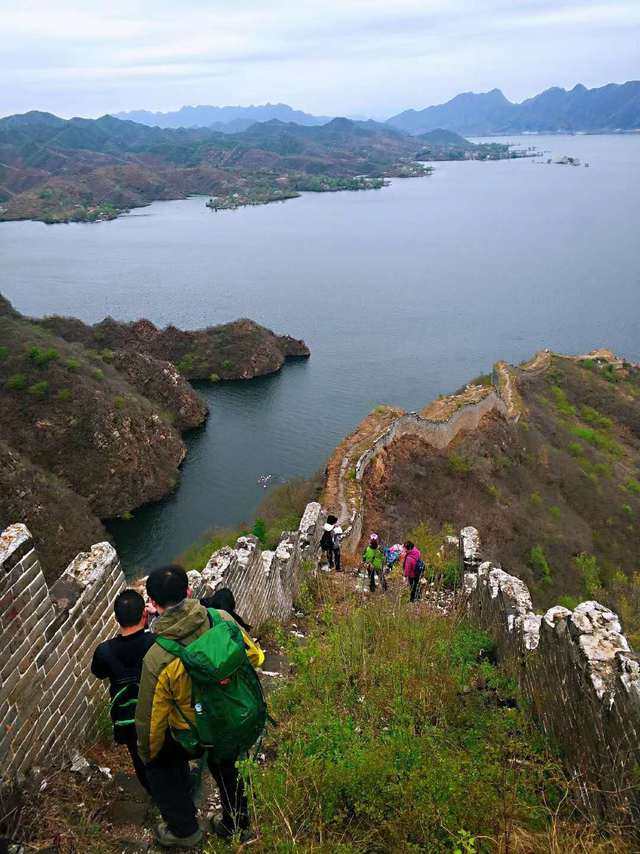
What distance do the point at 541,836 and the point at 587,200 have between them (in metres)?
156

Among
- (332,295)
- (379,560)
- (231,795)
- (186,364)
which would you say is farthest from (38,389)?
(332,295)

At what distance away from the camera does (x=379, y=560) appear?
1125 centimetres

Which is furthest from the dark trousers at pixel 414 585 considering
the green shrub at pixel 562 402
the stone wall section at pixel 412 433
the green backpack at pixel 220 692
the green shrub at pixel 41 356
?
the green shrub at pixel 41 356

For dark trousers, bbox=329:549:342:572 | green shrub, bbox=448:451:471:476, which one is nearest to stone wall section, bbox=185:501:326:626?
dark trousers, bbox=329:549:342:572

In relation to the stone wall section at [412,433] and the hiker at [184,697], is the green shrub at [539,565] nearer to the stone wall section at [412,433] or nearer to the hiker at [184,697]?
the stone wall section at [412,433]

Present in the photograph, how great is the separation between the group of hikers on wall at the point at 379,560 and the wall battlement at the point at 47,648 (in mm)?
5655

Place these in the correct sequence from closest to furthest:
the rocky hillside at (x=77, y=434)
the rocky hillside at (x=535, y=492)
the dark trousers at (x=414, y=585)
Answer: the dark trousers at (x=414, y=585) < the rocky hillside at (x=535, y=492) < the rocky hillside at (x=77, y=434)

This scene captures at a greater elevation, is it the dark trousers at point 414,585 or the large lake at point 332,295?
the dark trousers at point 414,585

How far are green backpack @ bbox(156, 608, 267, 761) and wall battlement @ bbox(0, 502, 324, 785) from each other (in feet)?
4.87

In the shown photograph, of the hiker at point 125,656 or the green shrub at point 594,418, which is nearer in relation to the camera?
the hiker at point 125,656

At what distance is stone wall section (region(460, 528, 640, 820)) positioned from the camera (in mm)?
4062

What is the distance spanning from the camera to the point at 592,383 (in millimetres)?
43844

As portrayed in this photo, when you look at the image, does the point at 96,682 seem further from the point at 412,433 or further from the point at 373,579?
the point at 412,433

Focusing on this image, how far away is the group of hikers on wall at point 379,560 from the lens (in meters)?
10.5
